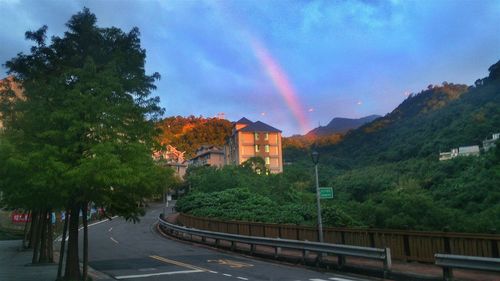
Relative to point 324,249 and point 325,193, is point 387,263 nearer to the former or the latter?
point 324,249

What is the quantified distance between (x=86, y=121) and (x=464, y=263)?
414 inches

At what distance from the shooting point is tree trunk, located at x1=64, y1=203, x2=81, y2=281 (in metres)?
15.0

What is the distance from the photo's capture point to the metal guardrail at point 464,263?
11656 millimetres

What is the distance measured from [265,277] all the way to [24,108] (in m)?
9.08

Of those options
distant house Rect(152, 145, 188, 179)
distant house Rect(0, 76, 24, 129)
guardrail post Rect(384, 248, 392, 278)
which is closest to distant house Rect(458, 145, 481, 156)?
distant house Rect(152, 145, 188, 179)

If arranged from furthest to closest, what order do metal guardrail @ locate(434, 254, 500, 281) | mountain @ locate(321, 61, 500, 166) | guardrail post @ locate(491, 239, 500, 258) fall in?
1. mountain @ locate(321, 61, 500, 166)
2. guardrail post @ locate(491, 239, 500, 258)
3. metal guardrail @ locate(434, 254, 500, 281)

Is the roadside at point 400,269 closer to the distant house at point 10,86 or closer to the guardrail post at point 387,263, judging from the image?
the guardrail post at point 387,263

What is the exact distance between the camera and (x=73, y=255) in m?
15.2

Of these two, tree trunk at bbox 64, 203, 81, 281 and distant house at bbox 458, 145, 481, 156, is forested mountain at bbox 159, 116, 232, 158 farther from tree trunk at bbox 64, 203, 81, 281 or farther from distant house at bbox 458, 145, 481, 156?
tree trunk at bbox 64, 203, 81, 281

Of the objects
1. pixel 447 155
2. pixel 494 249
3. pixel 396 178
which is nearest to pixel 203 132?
pixel 396 178

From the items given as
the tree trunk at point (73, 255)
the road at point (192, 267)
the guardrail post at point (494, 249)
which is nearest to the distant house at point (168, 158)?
the tree trunk at point (73, 255)

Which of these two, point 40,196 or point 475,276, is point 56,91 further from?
point 475,276

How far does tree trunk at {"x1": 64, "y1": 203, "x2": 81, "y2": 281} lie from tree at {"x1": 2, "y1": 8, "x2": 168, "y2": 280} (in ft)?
0.10

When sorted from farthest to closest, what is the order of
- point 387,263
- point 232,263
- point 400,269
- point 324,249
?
1. point 232,263
2. point 324,249
3. point 400,269
4. point 387,263
